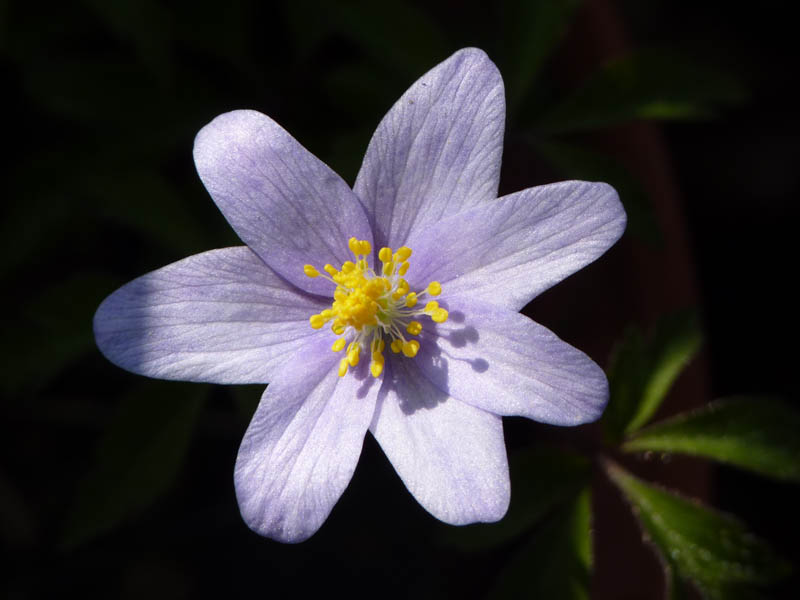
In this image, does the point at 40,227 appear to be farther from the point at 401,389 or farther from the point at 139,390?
the point at 401,389

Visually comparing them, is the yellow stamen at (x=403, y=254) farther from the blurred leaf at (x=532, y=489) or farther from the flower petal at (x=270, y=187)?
the blurred leaf at (x=532, y=489)

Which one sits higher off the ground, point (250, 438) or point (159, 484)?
point (250, 438)

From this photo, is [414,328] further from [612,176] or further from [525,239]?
[612,176]

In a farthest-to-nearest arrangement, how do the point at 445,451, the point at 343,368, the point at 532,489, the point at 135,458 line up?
1. the point at 135,458
2. the point at 532,489
3. the point at 343,368
4. the point at 445,451

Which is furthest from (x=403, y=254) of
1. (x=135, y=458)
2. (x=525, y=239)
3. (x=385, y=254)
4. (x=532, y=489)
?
(x=135, y=458)

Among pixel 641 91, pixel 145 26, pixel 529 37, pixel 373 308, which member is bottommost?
pixel 373 308

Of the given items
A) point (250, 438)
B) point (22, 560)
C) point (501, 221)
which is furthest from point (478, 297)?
point (22, 560)

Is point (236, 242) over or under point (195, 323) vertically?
over
